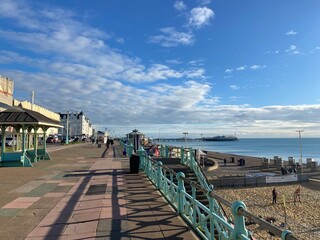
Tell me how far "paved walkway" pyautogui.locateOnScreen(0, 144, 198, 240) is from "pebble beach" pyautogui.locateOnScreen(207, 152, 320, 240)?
40.0ft

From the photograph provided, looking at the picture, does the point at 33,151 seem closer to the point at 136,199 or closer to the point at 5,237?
the point at 136,199

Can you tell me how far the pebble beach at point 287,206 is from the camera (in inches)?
820

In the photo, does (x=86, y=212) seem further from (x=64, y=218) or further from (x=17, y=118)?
(x=17, y=118)

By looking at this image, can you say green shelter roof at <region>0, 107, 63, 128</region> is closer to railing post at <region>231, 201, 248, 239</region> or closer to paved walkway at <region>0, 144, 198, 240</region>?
paved walkway at <region>0, 144, 198, 240</region>

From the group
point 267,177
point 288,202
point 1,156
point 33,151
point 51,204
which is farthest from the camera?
point 267,177

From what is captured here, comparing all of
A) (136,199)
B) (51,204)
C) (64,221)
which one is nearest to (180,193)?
(136,199)

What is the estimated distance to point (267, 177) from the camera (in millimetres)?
37219

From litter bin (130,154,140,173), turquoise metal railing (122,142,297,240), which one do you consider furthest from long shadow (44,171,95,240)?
litter bin (130,154,140,173)

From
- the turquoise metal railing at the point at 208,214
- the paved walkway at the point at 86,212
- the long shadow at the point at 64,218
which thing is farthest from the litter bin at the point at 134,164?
the long shadow at the point at 64,218

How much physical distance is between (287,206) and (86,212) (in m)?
25.2

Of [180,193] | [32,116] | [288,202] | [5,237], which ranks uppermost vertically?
[32,116]

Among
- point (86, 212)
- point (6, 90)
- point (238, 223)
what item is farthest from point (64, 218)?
point (6, 90)

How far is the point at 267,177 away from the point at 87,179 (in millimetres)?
29216

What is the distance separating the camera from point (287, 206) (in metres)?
28.0
